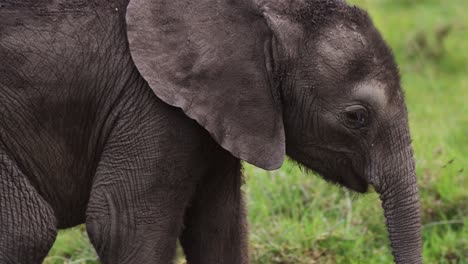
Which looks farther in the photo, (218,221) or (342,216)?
(342,216)

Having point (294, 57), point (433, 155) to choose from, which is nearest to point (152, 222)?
point (294, 57)

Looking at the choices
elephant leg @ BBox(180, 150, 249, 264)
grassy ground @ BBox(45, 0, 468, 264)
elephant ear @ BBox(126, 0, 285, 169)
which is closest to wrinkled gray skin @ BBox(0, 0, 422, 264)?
elephant ear @ BBox(126, 0, 285, 169)

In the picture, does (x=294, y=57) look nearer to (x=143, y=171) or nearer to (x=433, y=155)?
(x=143, y=171)

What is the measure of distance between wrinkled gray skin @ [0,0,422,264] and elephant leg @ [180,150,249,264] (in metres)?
0.29

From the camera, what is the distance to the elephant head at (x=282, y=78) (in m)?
4.71

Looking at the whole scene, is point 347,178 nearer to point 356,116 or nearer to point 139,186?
point 356,116

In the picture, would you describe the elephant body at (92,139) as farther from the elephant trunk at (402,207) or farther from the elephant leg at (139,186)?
the elephant trunk at (402,207)

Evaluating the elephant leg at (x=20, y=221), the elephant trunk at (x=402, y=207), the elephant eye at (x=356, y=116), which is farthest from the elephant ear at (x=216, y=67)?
the elephant leg at (x=20, y=221)

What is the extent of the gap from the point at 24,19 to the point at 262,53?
3.18 ft

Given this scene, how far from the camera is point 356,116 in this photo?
4.80m

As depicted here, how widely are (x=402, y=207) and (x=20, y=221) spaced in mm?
1559

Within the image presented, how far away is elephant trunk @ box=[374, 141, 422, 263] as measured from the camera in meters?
4.81

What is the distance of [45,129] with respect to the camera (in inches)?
187

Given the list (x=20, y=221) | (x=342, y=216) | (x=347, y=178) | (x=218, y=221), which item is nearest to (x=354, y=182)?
(x=347, y=178)
